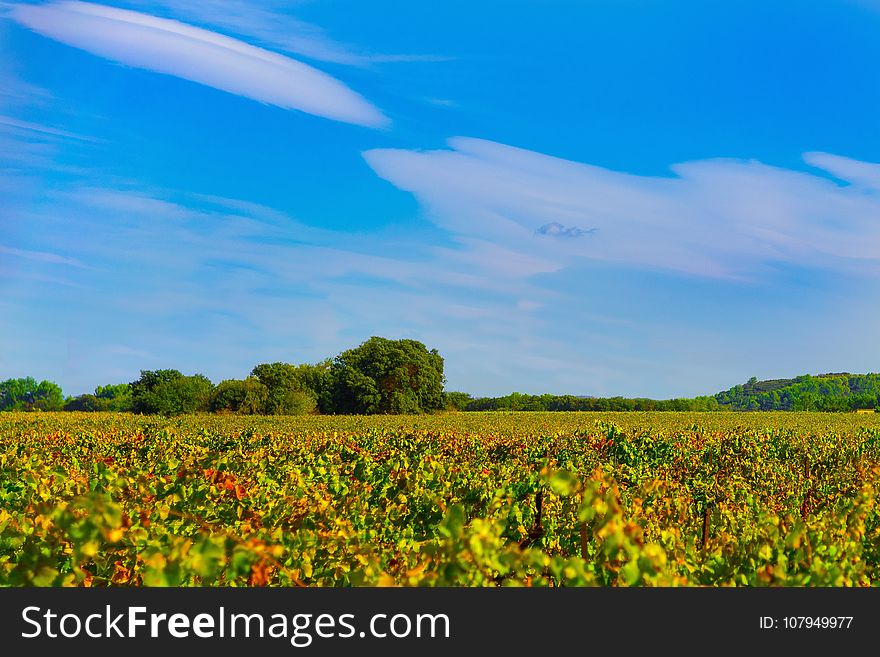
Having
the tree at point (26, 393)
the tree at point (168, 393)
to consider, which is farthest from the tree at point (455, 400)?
the tree at point (26, 393)

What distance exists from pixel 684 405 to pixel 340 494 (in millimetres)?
104915

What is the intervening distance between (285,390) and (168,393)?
943 centimetres

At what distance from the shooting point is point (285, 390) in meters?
64.9

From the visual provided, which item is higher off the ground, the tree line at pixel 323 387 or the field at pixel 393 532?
the tree line at pixel 323 387

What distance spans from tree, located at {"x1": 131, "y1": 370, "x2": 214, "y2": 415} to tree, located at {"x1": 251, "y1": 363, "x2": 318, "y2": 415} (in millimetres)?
5568

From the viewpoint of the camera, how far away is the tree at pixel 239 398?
63438mm

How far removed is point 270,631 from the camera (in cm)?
297

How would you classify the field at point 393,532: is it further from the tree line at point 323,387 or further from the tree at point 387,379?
the tree at point 387,379

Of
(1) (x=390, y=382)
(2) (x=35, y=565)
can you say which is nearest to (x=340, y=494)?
(2) (x=35, y=565)

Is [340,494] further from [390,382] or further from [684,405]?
[684,405]

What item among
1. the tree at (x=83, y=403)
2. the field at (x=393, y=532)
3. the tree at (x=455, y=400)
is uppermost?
the tree at (x=83, y=403)

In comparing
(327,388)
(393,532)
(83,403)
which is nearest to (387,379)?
(327,388)

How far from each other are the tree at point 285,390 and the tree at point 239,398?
0.66 metres

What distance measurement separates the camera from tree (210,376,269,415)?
63.4 metres
